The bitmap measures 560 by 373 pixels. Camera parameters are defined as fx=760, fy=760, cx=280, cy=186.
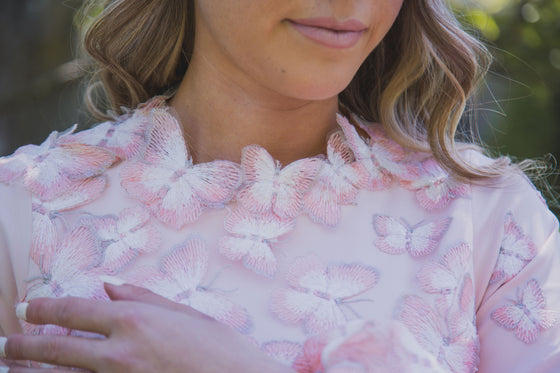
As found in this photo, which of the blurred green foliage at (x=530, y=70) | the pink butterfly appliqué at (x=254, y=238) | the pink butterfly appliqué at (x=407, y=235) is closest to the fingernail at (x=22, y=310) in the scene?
the pink butterfly appliqué at (x=254, y=238)

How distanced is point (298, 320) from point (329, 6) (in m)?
0.61

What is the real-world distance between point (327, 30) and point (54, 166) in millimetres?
656

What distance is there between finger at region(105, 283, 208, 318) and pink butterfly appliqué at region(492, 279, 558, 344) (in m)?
0.62

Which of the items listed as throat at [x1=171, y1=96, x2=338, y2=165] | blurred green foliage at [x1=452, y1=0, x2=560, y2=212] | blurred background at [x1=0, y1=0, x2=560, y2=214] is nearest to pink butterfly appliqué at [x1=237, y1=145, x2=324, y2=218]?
throat at [x1=171, y1=96, x2=338, y2=165]

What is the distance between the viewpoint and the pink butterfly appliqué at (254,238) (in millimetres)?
1501

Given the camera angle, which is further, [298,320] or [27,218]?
[27,218]

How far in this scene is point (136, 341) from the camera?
1.27 meters

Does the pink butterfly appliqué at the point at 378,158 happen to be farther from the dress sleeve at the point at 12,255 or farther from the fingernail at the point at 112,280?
the dress sleeve at the point at 12,255

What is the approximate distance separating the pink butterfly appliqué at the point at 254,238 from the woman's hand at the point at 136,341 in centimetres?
20

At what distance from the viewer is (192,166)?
162 cm

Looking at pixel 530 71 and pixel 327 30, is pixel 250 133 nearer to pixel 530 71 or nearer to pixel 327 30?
pixel 327 30

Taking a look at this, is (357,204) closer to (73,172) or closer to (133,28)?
(73,172)

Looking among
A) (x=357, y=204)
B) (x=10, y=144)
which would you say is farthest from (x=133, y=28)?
(x=10, y=144)

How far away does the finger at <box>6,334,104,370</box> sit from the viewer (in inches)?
50.8
